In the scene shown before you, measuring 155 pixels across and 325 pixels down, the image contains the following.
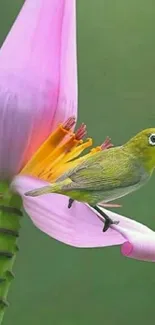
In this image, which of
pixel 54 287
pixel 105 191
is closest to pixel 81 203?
pixel 105 191

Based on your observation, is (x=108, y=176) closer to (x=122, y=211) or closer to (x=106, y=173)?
(x=106, y=173)

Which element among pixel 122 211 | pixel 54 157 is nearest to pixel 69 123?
pixel 54 157

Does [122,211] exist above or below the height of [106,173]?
below

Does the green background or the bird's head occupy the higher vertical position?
the bird's head

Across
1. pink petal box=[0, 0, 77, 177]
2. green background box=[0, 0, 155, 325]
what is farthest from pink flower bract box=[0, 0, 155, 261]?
green background box=[0, 0, 155, 325]

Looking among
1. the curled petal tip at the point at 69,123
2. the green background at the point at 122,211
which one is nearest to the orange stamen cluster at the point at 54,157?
the curled petal tip at the point at 69,123

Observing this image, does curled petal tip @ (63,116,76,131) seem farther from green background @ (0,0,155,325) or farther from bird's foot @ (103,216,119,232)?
green background @ (0,0,155,325)

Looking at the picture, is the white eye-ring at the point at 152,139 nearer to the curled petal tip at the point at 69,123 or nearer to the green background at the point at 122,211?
the curled petal tip at the point at 69,123
